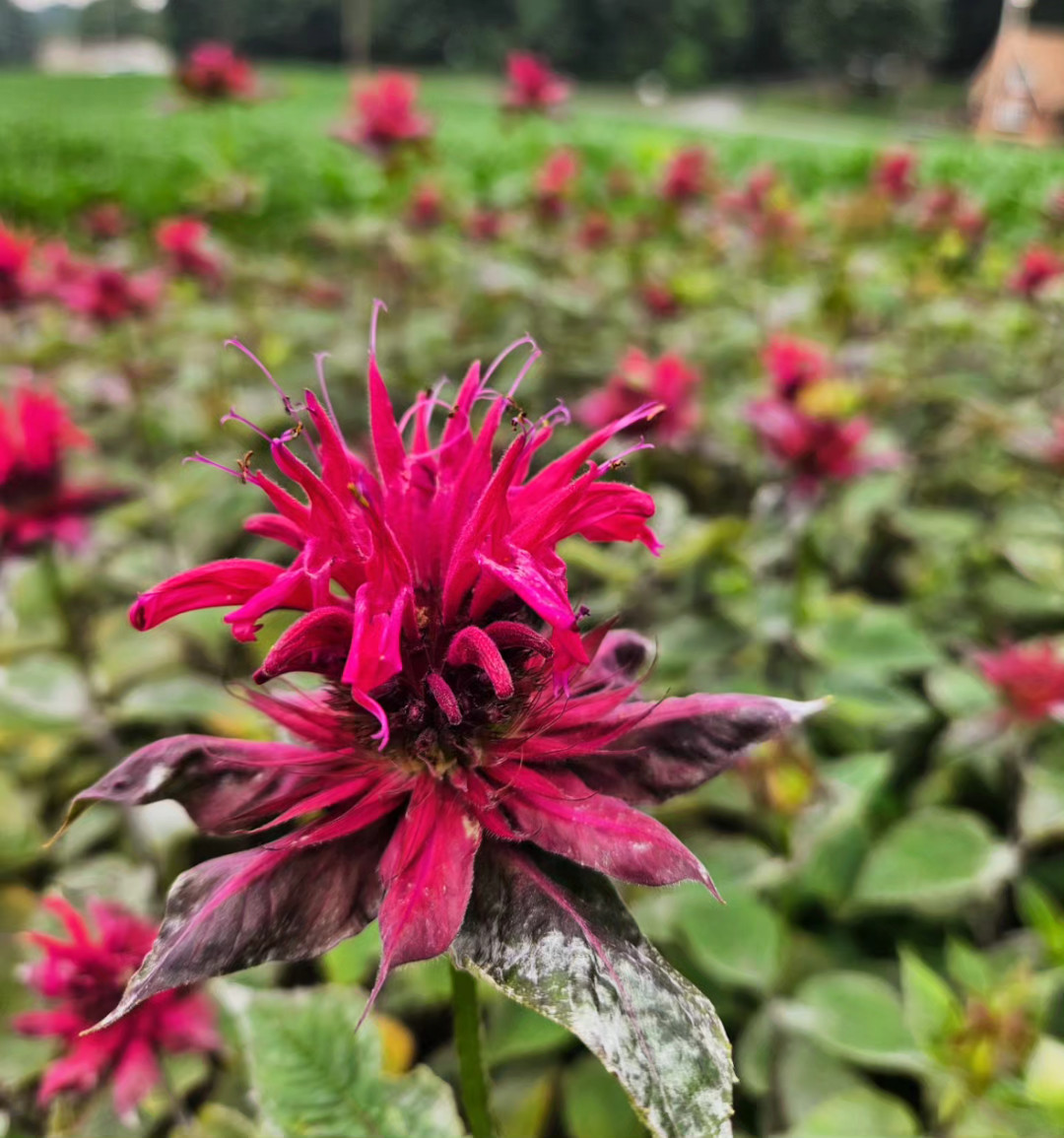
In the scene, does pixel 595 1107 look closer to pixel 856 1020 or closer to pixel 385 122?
pixel 856 1020

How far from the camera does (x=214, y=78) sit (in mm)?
2650

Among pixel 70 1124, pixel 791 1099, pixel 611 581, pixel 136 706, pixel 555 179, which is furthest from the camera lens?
pixel 555 179

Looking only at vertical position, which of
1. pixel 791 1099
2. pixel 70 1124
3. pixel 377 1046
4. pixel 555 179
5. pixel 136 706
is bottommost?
pixel 791 1099

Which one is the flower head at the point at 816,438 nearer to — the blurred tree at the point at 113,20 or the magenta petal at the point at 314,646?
the magenta petal at the point at 314,646

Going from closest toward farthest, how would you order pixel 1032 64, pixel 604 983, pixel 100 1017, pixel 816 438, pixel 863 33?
1. pixel 604 983
2. pixel 100 1017
3. pixel 816 438
4. pixel 1032 64
5. pixel 863 33

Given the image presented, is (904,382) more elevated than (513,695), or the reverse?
(513,695)

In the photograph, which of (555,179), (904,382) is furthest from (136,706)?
(555,179)

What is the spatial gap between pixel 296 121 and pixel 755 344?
22.5 ft

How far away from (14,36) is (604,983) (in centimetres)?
3842

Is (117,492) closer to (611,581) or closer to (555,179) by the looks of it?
(611,581)

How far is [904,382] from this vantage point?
7.55 ft

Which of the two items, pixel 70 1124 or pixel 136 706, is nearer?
pixel 70 1124

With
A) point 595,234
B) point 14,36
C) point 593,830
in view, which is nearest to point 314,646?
point 593,830

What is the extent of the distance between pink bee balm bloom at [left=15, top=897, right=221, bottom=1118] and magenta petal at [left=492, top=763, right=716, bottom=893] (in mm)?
468
